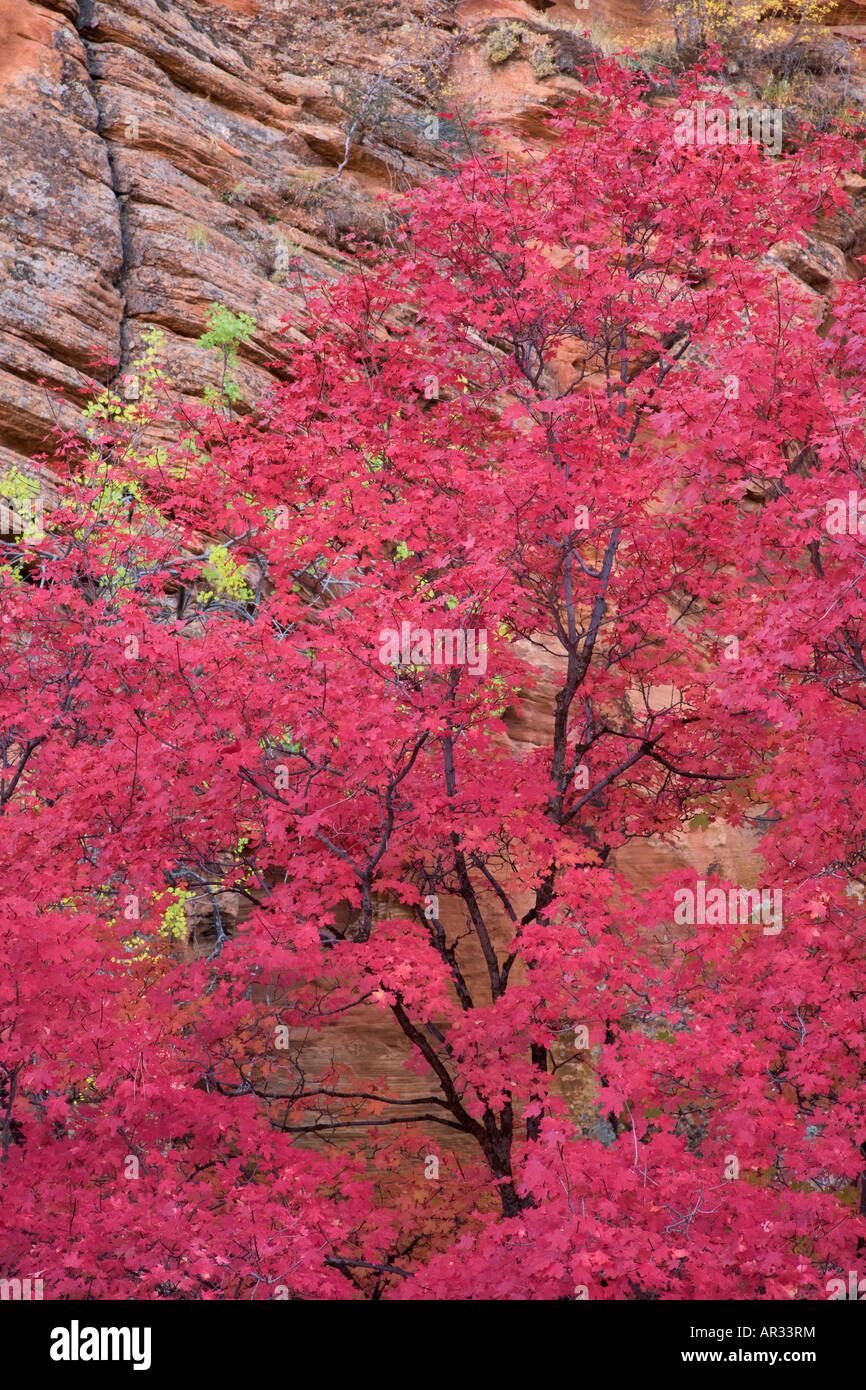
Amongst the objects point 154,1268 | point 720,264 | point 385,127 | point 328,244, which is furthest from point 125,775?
point 385,127

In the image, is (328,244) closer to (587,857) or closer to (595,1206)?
(587,857)

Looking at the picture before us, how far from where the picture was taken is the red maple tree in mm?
6672

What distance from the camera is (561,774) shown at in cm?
988

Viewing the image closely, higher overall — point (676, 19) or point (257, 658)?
point (676, 19)

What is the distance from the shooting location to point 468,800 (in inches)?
334

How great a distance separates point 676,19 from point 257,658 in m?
21.2

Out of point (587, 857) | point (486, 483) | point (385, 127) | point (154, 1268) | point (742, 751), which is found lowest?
point (154, 1268)

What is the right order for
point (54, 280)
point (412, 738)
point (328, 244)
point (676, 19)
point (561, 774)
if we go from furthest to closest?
point (676, 19) < point (328, 244) < point (54, 280) < point (561, 774) < point (412, 738)

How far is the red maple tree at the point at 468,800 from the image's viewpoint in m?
6.67

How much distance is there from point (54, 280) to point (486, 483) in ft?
30.5

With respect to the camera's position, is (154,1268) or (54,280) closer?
(154,1268)

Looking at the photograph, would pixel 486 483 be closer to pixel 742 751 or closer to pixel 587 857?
pixel 587 857

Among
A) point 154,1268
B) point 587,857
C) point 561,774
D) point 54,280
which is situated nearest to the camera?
point 154,1268

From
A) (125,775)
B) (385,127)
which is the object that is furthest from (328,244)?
(125,775)
